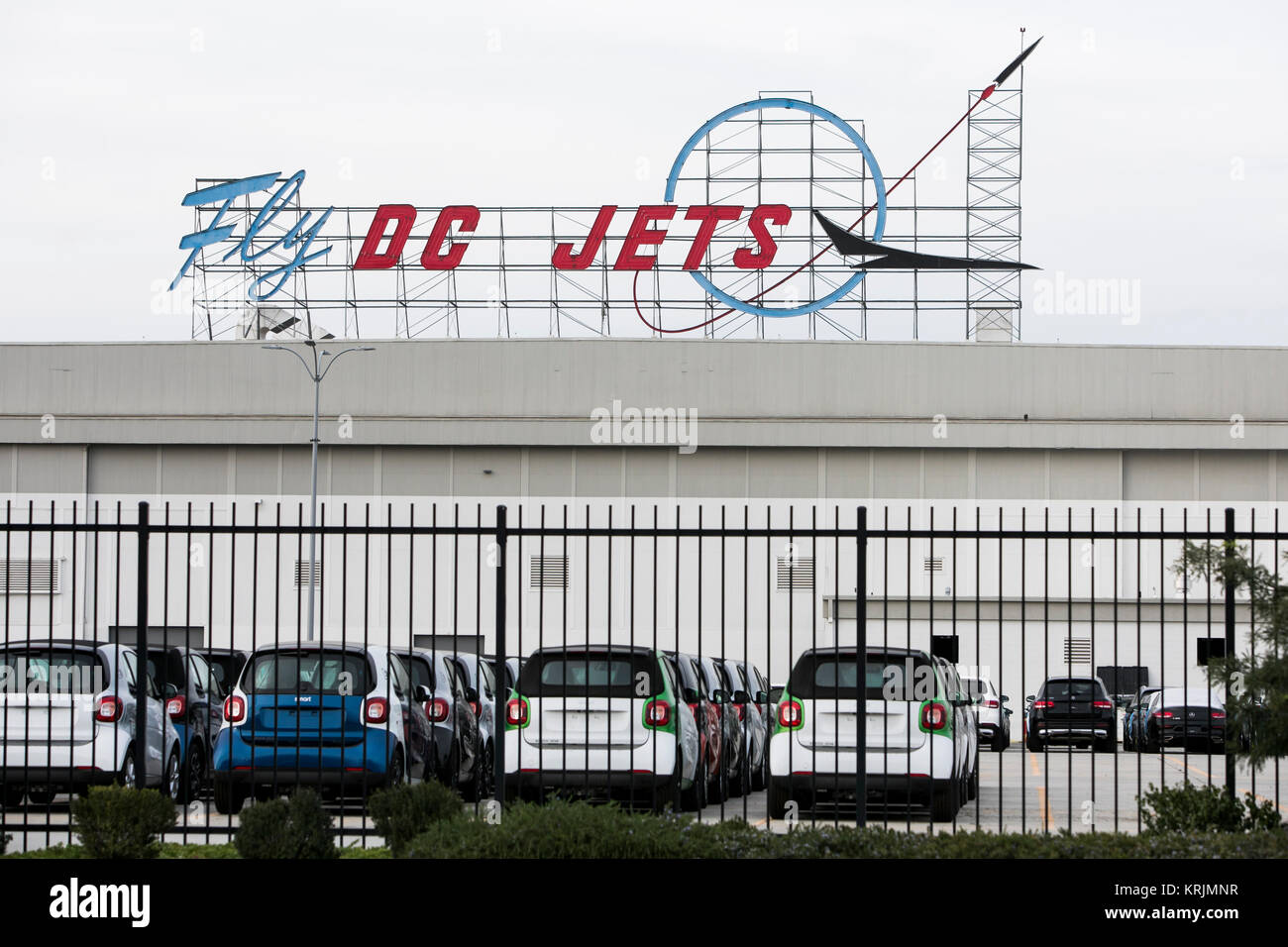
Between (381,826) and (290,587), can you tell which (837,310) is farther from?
(381,826)

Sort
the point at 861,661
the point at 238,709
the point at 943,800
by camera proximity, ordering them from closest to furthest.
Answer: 1. the point at 861,661
2. the point at 238,709
3. the point at 943,800

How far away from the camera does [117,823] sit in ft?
31.0

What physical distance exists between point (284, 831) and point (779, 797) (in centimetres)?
640

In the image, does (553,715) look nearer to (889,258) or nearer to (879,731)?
(879,731)

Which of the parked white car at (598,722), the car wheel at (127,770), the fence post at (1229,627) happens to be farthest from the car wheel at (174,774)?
the fence post at (1229,627)

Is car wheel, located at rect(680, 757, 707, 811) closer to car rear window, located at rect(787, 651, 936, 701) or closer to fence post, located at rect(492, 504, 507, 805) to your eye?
car rear window, located at rect(787, 651, 936, 701)

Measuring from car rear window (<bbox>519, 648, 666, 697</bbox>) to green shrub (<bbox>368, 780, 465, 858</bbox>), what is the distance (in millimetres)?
3987

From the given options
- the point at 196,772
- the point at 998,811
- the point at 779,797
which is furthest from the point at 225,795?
the point at 998,811

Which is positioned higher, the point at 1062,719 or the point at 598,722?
the point at 598,722

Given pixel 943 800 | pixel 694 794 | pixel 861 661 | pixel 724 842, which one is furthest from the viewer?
pixel 694 794

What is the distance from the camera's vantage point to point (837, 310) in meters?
40.0

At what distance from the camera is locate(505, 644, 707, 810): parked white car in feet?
44.6
